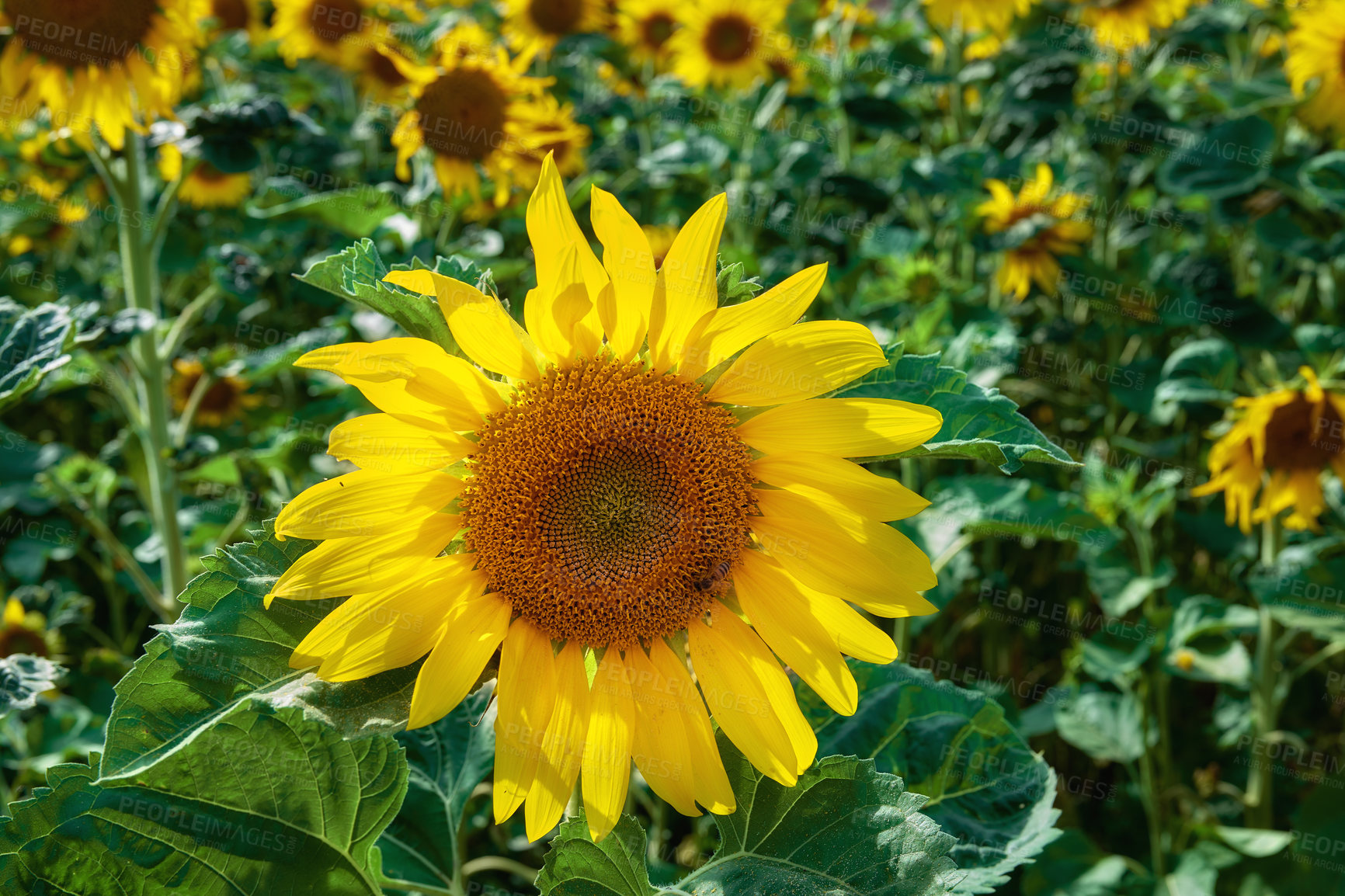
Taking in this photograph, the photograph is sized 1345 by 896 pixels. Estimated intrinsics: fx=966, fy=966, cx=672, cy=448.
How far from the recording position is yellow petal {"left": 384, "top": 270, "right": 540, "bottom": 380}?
3.57 feet

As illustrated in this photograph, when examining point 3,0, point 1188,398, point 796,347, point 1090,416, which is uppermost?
point 3,0

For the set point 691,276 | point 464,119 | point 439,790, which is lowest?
point 439,790

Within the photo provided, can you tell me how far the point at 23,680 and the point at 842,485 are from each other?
128 centimetres

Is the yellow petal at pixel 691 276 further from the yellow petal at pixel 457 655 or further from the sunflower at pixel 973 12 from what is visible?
the sunflower at pixel 973 12

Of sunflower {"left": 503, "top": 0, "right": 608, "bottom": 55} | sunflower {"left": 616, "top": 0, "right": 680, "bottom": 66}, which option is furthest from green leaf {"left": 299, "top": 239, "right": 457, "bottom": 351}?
sunflower {"left": 616, "top": 0, "right": 680, "bottom": 66}

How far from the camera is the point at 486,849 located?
120 inches

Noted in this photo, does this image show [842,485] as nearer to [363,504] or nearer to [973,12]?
[363,504]

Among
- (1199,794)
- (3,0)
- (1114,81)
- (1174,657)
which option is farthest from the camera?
(1114,81)

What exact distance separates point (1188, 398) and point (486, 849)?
8.57ft

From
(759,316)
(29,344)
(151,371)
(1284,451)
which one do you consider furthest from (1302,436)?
(151,371)

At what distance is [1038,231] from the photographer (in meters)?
3.75

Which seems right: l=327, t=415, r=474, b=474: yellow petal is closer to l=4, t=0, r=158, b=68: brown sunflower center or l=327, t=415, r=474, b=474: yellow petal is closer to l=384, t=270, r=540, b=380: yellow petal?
l=384, t=270, r=540, b=380: yellow petal

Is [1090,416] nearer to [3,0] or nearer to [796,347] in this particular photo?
[796,347]

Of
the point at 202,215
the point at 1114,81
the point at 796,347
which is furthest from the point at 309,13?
the point at 796,347
